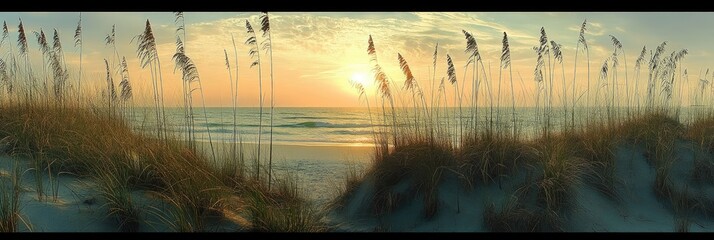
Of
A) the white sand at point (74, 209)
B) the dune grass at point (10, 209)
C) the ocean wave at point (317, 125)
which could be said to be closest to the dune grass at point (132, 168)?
the white sand at point (74, 209)

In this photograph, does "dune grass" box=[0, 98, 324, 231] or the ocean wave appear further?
the ocean wave

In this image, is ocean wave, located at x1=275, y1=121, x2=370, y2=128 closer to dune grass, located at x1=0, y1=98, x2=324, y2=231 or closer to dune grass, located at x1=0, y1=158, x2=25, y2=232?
dune grass, located at x1=0, y1=98, x2=324, y2=231

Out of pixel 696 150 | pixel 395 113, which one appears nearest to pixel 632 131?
pixel 696 150

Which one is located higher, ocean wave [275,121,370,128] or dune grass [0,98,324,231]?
dune grass [0,98,324,231]

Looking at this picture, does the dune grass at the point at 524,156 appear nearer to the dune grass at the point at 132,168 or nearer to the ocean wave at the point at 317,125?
the dune grass at the point at 132,168

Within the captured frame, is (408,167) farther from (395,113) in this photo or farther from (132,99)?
(132,99)

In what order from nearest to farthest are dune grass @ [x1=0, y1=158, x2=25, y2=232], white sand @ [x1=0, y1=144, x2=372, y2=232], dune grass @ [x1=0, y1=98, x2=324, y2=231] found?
dune grass @ [x1=0, y1=158, x2=25, y2=232] < white sand @ [x1=0, y1=144, x2=372, y2=232] < dune grass @ [x1=0, y1=98, x2=324, y2=231]

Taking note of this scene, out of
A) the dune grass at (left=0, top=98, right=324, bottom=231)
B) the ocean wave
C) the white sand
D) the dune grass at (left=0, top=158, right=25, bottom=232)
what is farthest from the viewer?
the ocean wave

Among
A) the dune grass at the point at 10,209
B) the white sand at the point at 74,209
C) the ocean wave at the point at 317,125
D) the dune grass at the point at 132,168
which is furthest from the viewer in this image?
the ocean wave at the point at 317,125

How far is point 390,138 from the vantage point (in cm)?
630

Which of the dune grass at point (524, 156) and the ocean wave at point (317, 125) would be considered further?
the ocean wave at point (317, 125)

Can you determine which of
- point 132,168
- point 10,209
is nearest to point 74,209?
point 10,209

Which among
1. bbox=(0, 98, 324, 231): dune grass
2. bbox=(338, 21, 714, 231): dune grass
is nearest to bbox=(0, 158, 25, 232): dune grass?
bbox=(0, 98, 324, 231): dune grass

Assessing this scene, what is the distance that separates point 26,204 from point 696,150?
24.2ft
